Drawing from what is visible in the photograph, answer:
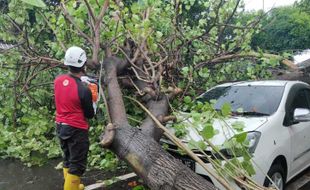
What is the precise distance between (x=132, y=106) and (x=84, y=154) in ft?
3.84

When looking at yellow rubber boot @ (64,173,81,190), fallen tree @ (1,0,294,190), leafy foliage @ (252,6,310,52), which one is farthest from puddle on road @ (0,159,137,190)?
leafy foliage @ (252,6,310,52)

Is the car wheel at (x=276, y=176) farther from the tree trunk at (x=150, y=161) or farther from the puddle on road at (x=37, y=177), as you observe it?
the puddle on road at (x=37, y=177)

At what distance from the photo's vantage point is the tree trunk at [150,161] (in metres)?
2.75

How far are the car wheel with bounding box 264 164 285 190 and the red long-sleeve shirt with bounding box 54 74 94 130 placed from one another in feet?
7.23

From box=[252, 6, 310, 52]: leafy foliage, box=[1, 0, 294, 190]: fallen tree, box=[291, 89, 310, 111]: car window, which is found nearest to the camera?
box=[1, 0, 294, 190]: fallen tree

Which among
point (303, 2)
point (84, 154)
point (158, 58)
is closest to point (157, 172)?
point (84, 154)

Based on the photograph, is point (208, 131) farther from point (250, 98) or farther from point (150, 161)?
point (250, 98)

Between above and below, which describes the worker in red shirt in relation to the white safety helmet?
below

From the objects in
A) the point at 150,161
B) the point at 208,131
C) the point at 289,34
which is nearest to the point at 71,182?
the point at 150,161

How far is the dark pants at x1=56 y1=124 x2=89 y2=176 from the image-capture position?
3852 mm

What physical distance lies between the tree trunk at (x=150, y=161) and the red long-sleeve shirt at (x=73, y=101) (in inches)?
13.2

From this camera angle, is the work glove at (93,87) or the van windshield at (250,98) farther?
the van windshield at (250,98)

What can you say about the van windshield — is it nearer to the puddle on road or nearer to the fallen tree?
the fallen tree

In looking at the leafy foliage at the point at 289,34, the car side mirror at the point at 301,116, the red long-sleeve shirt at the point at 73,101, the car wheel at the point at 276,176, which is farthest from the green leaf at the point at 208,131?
the leafy foliage at the point at 289,34
